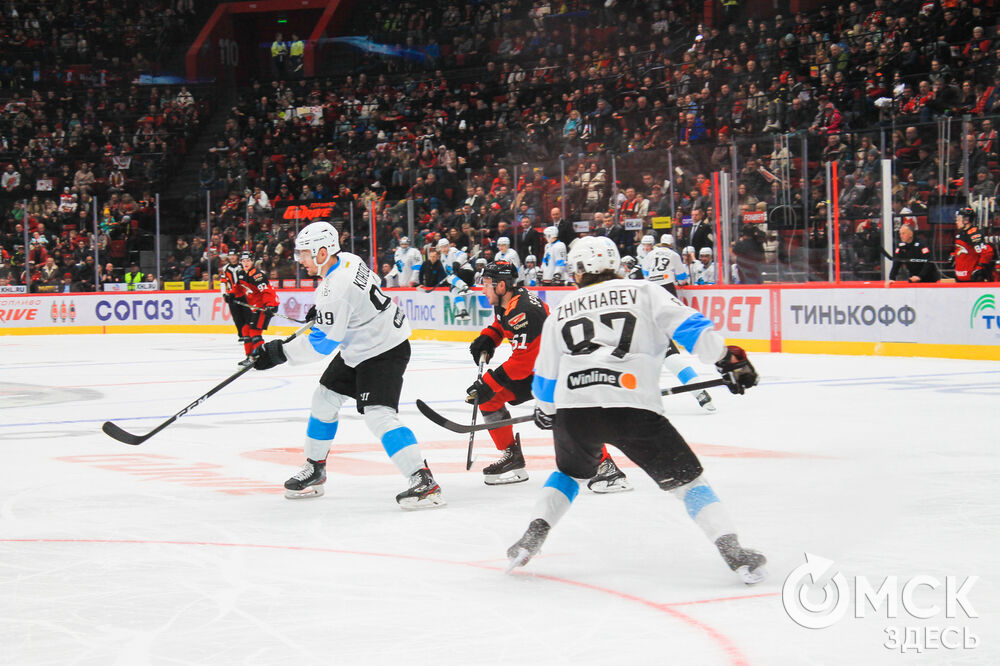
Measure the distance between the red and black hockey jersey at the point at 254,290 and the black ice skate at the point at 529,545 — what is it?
14.0m

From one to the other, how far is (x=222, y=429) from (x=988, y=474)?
522 cm

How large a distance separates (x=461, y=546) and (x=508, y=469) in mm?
1633

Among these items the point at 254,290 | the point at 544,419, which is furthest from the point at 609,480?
the point at 254,290

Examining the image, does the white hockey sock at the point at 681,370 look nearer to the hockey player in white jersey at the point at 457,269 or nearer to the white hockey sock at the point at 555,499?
the white hockey sock at the point at 555,499

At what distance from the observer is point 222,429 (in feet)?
29.0

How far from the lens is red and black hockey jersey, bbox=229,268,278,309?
17797 mm

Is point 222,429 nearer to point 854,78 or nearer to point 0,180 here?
point 854,78

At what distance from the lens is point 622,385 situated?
4117 mm

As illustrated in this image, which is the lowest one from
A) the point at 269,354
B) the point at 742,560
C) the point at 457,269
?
the point at 742,560

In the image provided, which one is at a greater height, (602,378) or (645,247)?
(645,247)

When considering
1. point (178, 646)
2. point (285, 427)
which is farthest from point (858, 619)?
point (285, 427)

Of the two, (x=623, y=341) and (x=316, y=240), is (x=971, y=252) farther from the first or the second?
(x=623, y=341)

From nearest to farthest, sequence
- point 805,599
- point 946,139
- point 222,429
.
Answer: point 805,599 → point 222,429 → point 946,139

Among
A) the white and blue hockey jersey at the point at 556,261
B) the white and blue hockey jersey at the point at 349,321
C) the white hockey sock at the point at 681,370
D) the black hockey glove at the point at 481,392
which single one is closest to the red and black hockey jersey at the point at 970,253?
the white hockey sock at the point at 681,370
